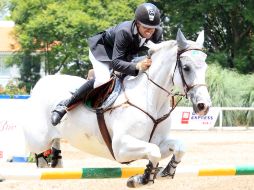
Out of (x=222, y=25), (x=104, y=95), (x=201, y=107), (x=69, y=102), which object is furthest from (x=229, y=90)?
(x=201, y=107)

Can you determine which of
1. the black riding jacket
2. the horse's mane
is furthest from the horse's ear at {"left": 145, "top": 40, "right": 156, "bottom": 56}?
the black riding jacket

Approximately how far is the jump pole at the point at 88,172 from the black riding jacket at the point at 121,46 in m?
1.05

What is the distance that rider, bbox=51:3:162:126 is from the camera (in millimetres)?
6465

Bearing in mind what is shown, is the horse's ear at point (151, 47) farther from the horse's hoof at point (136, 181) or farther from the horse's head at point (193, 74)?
the horse's hoof at point (136, 181)

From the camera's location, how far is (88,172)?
20.5ft

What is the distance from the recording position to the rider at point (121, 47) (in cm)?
646

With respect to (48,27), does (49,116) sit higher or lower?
higher

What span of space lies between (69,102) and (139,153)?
1357 millimetres

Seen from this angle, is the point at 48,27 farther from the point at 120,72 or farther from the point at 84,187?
the point at 120,72

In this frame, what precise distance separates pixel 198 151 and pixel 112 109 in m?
9.95

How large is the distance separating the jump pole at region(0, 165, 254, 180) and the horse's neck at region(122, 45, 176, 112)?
2.26 ft

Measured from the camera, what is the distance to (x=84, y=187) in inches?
396

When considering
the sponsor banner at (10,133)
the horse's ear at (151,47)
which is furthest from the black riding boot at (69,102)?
the sponsor banner at (10,133)

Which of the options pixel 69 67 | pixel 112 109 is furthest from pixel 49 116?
pixel 69 67
